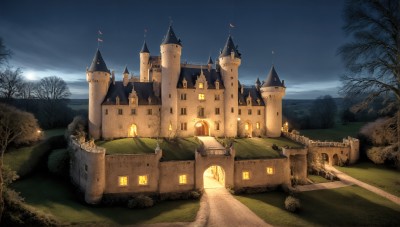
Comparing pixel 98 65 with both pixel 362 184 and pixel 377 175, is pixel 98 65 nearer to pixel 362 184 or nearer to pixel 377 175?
pixel 362 184

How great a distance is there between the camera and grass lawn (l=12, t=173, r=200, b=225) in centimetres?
2642

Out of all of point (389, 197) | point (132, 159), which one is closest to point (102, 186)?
point (132, 159)

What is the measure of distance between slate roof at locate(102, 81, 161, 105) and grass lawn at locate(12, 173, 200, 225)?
56.1ft

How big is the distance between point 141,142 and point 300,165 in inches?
989

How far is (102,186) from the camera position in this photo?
32.1 meters

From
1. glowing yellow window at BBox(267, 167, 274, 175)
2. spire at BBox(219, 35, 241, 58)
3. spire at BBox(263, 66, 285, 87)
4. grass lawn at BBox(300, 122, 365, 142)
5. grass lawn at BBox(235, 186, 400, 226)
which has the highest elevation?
spire at BBox(219, 35, 241, 58)

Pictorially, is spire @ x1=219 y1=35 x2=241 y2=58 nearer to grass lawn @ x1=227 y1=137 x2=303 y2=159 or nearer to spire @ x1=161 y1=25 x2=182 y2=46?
spire @ x1=161 y1=25 x2=182 y2=46

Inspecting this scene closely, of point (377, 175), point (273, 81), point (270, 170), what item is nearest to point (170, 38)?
point (273, 81)

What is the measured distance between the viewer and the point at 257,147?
41938 millimetres

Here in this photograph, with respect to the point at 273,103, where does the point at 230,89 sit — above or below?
above

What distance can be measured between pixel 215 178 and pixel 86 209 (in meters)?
19.6

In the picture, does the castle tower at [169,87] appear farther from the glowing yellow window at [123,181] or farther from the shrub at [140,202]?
the shrub at [140,202]

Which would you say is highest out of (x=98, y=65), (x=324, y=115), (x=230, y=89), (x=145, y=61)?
(x=145, y=61)

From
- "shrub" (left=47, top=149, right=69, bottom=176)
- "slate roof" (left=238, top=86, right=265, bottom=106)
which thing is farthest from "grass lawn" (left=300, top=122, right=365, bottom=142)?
"shrub" (left=47, top=149, right=69, bottom=176)
